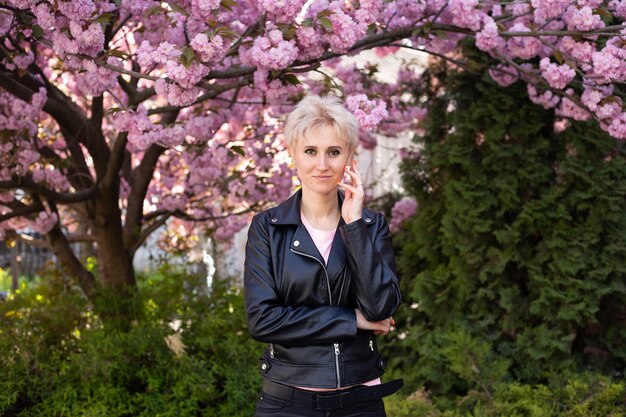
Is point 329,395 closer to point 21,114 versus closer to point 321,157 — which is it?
point 321,157

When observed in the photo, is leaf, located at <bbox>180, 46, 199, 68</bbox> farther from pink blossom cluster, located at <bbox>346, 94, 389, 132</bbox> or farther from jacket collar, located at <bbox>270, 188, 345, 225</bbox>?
jacket collar, located at <bbox>270, 188, 345, 225</bbox>

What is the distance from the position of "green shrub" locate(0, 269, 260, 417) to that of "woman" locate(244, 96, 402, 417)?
2062 millimetres

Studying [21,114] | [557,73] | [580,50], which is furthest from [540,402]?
[21,114]

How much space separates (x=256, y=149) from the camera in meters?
5.34

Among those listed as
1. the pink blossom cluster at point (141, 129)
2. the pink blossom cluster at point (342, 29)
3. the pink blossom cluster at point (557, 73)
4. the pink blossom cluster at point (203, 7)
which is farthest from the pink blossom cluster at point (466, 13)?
the pink blossom cluster at point (141, 129)

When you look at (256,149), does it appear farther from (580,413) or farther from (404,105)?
(580,413)

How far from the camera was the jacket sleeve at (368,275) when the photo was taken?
2312mm

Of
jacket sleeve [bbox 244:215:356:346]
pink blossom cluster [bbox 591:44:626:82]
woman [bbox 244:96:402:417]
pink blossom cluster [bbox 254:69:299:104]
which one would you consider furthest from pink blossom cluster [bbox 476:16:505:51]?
jacket sleeve [bbox 244:215:356:346]

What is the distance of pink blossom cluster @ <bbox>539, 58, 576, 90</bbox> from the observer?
3.76 metres

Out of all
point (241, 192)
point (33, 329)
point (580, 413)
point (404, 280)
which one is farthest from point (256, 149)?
point (580, 413)

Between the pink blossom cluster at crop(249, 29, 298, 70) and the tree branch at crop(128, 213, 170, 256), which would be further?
the tree branch at crop(128, 213, 170, 256)

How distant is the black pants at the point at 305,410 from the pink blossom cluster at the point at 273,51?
1541 millimetres

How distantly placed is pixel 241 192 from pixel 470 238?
1.48 metres

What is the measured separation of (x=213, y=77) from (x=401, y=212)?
94.2 inches
